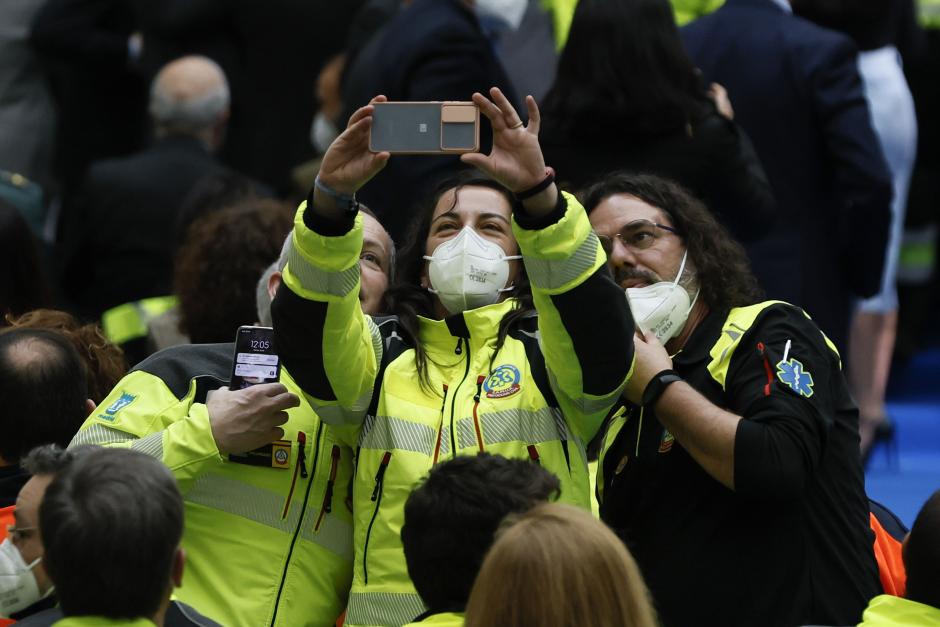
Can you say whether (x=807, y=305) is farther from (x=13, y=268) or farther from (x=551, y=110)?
(x=13, y=268)

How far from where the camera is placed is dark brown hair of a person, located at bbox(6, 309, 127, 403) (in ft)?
15.2

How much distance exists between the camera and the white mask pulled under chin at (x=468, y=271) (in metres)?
4.15

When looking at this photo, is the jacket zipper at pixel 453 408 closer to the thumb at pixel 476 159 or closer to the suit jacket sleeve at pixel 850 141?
the thumb at pixel 476 159

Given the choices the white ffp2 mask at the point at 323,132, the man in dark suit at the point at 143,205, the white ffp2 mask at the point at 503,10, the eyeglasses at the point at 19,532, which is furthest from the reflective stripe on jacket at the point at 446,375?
the white ffp2 mask at the point at 323,132

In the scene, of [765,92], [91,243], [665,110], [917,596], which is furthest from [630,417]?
[91,243]

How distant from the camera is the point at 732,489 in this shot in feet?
13.0

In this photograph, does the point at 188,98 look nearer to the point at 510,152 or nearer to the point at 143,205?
the point at 143,205

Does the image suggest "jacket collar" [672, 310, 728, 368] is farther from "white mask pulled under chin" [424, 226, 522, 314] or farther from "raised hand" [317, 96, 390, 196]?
"raised hand" [317, 96, 390, 196]

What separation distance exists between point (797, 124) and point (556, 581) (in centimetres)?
340

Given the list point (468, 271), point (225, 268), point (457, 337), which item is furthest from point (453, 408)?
point (225, 268)

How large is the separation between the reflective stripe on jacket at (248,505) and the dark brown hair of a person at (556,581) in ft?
3.64

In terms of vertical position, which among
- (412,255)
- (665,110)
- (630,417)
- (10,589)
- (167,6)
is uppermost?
(167,6)

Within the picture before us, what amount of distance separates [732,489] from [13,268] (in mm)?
2561

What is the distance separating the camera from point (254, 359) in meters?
4.17
